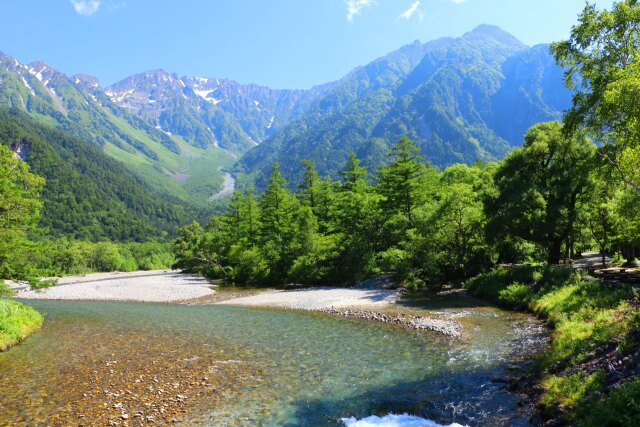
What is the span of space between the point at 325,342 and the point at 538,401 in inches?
458

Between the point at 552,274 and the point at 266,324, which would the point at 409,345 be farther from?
the point at 552,274

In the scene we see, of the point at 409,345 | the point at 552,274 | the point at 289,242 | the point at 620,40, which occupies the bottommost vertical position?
the point at 409,345

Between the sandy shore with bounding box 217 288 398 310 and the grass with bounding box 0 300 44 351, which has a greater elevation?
the grass with bounding box 0 300 44 351

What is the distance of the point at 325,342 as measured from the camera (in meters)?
21.6

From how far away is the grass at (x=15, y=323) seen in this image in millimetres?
22156

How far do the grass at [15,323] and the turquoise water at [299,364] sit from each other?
3.21 ft

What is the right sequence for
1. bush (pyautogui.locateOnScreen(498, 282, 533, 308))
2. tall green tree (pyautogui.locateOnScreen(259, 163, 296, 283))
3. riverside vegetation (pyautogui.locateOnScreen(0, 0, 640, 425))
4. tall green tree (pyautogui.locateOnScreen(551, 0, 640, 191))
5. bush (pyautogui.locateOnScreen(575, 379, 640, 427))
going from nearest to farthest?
bush (pyautogui.locateOnScreen(575, 379, 640, 427)) → riverside vegetation (pyautogui.locateOnScreen(0, 0, 640, 425)) → tall green tree (pyautogui.locateOnScreen(551, 0, 640, 191)) → bush (pyautogui.locateOnScreen(498, 282, 533, 308)) → tall green tree (pyautogui.locateOnScreen(259, 163, 296, 283))

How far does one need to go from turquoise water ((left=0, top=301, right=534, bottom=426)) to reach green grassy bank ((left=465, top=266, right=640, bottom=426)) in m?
1.48

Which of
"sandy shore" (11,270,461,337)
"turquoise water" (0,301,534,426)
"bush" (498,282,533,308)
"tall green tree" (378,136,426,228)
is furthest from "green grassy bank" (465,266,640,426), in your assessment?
"tall green tree" (378,136,426,228)

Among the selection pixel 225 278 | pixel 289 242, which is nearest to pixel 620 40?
pixel 289 242

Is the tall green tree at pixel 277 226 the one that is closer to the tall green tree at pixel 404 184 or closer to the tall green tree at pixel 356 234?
the tall green tree at pixel 356 234

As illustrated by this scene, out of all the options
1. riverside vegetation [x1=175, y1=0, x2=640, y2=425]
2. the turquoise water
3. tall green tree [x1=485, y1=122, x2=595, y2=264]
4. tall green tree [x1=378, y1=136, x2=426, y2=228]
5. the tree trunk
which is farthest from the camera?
tall green tree [x1=378, y1=136, x2=426, y2=228]

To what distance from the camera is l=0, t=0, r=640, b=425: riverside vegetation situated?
13773 millimetres

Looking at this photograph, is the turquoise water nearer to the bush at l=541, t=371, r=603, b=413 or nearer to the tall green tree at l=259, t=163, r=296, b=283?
the bush at l=541, t=371, r=603, b=413
